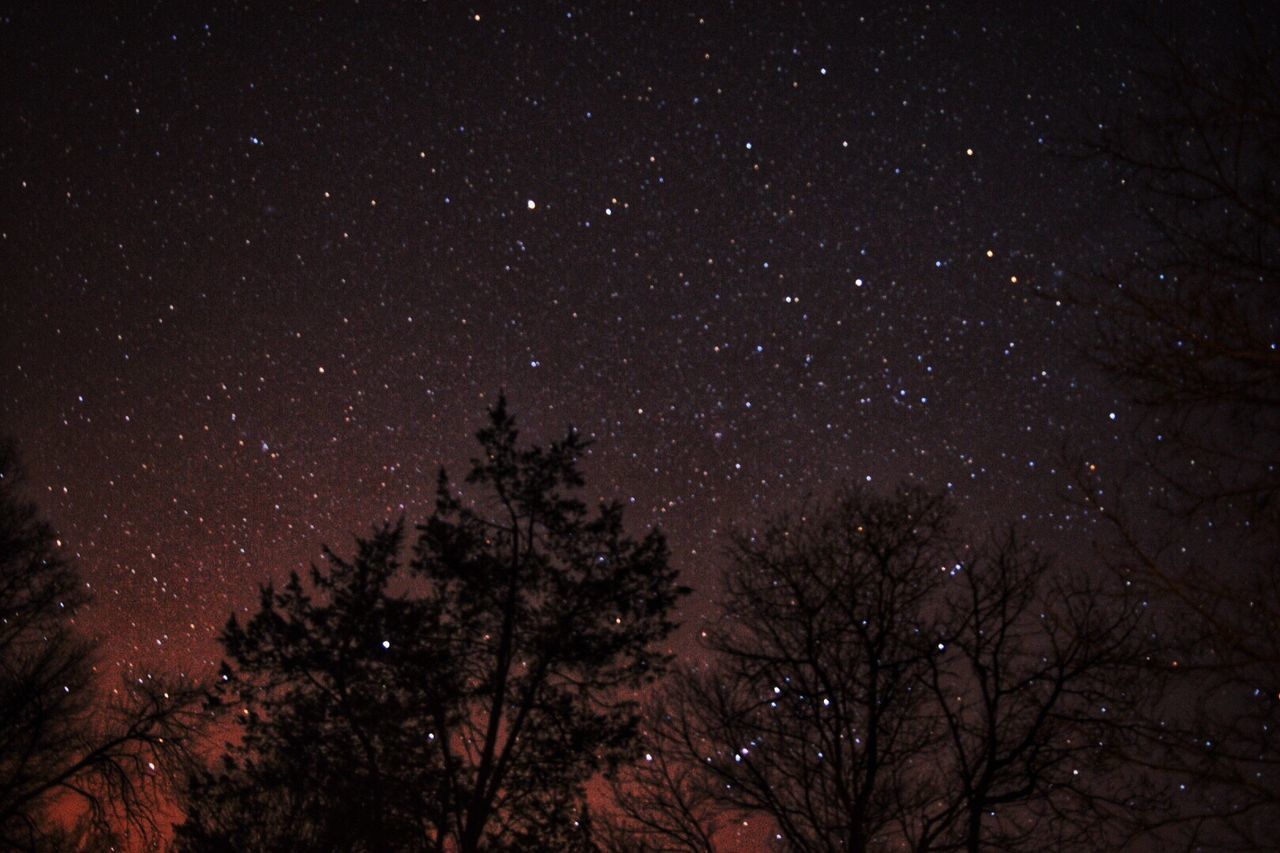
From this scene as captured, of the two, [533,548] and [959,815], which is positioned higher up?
[533,548]

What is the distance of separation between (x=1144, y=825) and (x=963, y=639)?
15.5 feet

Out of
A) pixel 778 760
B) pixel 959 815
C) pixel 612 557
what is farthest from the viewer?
pixel 612 557

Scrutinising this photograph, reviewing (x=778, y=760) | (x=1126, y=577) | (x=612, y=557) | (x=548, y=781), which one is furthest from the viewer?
(x=612, y=557)

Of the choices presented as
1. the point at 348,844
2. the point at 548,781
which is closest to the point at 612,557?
the point at 548,781

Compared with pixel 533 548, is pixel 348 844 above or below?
below

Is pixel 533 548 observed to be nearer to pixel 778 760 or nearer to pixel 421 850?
pixel 421 850

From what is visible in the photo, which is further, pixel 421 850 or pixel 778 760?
pixel 421 850

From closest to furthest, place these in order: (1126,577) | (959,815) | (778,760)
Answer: (1126,577) → (959,815) → (778,760)

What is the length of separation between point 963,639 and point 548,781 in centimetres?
629

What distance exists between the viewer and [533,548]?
45.2ft

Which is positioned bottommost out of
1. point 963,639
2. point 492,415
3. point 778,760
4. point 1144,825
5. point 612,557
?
point 1144,825

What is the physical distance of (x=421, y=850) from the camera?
12.8 m


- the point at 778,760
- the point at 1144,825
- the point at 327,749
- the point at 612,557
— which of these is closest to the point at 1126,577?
the point at 1144,825

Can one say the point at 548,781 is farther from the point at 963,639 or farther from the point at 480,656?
the point at 963,639
